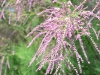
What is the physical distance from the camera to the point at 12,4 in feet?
10.9

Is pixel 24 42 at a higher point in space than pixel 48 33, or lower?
lower

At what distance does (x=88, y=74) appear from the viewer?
3.22 metres

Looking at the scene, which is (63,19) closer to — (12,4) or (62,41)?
(62,41)

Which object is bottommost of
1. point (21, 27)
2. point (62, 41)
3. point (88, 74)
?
point (88, 74)

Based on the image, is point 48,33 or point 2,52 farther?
point 2,52

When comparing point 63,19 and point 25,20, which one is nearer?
point 63,19

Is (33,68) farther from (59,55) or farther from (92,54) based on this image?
(59,55)

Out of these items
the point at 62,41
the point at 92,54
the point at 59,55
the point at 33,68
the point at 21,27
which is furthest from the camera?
the point at 21,27

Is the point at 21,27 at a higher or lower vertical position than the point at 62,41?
lower

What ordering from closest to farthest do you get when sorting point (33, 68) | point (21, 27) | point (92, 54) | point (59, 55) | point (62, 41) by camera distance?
1. point (62, 41)
2. point (59, 55)
3. point (92, 54)
4. point (33, 68)
5. point (21, 27)

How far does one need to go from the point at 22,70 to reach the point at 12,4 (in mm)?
771

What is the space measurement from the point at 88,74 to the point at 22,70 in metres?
0.77

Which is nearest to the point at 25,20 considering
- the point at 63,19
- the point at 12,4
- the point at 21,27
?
the point at 21,27

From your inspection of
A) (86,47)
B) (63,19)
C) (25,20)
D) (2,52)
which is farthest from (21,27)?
(63,19)
